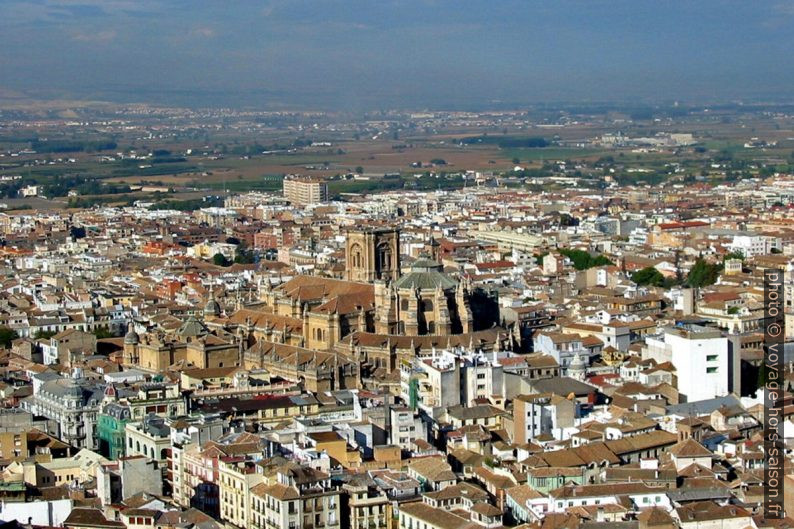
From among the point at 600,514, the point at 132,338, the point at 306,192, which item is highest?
the point at 600,514

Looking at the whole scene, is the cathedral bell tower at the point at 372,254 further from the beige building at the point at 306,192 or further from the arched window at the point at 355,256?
the beige building at the point at 306,192

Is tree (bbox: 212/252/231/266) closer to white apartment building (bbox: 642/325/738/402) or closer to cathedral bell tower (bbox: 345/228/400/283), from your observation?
cathedral bell tower (bbox: 345/228/400/283)

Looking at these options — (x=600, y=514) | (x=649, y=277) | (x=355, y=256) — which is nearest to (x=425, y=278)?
(x=355, y=256)

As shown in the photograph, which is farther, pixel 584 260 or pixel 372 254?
pixel 584 260

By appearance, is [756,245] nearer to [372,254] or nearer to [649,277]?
[649,277]

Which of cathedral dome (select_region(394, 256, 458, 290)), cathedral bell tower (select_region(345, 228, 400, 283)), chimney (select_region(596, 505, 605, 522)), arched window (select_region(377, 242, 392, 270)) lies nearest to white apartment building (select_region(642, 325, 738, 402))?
cathedral dome (select_region(394, 256, 458, 290))

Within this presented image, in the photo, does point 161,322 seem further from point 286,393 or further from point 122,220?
point 122,220
